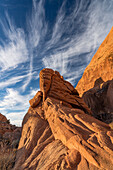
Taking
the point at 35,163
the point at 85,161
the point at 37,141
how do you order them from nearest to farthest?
the point at 85,161 → the point at 35,163 → the point at 37,141

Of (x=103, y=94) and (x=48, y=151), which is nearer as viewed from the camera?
(x=48, y=151)

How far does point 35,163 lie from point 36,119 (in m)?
3.77

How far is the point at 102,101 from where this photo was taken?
69.6ft

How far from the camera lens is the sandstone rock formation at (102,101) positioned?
63.2 feet

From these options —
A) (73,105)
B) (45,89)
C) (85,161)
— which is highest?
(45,89)

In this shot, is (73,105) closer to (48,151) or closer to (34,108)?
(34,108)

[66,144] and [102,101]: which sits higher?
[102,101]

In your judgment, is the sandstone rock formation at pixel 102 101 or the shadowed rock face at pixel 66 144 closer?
the shadowed rock face at pixel 66 144

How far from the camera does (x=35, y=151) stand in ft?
19.4

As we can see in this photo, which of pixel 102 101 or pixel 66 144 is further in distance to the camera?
pixel 102 101

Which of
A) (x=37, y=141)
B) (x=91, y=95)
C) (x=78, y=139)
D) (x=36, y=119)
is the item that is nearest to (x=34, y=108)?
(x=36, y=119)

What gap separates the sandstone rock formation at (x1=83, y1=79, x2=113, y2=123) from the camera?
19.2m

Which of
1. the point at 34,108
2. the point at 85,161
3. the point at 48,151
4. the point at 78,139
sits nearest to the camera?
the point at 85,161

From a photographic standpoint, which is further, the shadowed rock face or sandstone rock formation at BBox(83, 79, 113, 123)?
sandstone rock formation at BBox(83, 79, 113, 123)
